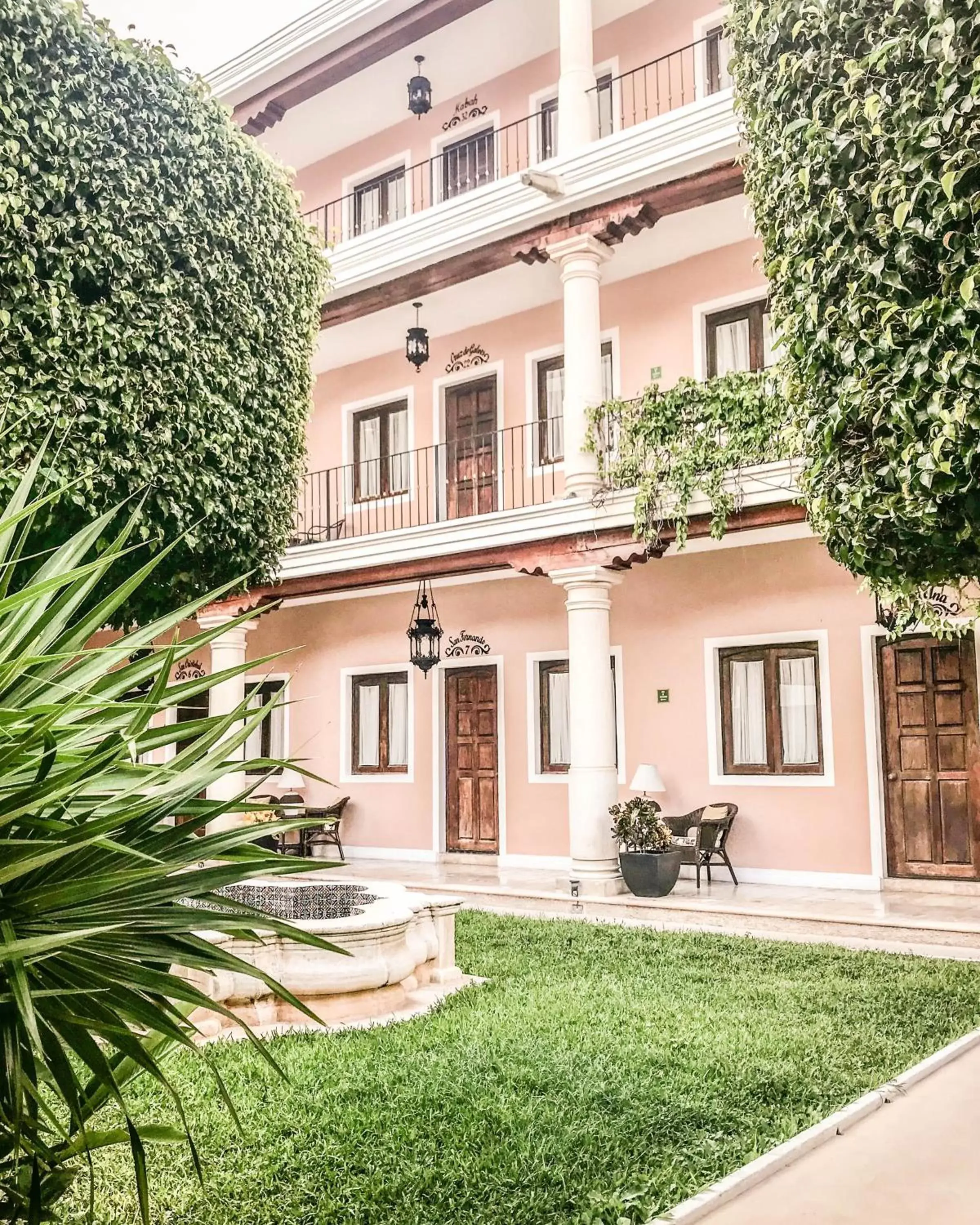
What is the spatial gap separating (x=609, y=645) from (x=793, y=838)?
8.67ft

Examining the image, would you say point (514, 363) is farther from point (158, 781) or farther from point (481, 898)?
point (158, 781)

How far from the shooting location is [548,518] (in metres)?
10.3

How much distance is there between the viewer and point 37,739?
1.73 m

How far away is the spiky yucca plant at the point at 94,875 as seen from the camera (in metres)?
1.65

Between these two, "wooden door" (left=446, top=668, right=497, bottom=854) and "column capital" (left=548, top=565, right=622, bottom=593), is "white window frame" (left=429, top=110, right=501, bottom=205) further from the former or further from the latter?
"wooden door" (left=446, top=668, right=497, bottom=854)

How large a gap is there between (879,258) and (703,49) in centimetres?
917

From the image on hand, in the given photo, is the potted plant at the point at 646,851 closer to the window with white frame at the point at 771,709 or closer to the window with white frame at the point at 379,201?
the window with white frame at the point at 771,709

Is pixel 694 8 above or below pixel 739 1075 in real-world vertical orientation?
above

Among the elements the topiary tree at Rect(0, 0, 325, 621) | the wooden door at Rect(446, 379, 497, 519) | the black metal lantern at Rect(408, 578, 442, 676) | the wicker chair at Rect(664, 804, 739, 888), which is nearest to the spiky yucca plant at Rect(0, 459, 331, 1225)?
the topiary tree at Rect(0, 0, 325, 621)

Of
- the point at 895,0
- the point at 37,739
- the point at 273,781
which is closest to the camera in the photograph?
the point at 37,739

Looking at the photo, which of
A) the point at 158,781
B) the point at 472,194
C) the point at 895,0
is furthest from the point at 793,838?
the point at 158,781

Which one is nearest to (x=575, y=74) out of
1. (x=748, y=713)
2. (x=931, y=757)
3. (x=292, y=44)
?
(x=292, y=44)

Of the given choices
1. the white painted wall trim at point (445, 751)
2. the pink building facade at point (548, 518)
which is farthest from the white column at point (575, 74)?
the white painted wall trim at point (445, 751)

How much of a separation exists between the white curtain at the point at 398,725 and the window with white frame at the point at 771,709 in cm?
Result: 420
